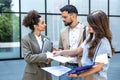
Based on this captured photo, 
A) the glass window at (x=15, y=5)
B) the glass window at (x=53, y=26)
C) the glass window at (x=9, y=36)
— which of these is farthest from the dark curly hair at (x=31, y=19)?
the glass window at (x=53, y=26)

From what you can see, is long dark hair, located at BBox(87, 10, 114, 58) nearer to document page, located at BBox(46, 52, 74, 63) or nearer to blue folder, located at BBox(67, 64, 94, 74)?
blue folder, located at BBox(67, 64, 94, 74)

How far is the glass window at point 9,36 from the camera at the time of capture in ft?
45.8

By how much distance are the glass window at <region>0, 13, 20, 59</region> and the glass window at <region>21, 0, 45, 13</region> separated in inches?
21.4

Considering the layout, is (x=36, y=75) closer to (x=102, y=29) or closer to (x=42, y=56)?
(x=42, y=56)

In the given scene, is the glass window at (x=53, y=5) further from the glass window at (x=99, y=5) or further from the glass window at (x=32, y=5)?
the glass window at (x=99, y=5)

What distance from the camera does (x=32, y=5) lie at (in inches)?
570

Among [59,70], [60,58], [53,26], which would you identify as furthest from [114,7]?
[59,70]

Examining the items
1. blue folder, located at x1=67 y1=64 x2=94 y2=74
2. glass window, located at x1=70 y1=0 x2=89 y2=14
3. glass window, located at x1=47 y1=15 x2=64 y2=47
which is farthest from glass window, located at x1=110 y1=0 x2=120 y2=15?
blue folder, located at x1=67 y1=64 x2=94 y2=74

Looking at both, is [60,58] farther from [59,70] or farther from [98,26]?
[98,26]

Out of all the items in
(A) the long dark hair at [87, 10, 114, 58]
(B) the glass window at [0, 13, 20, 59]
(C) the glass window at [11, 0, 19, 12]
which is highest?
(C) the glass window at [11, 0, 19, 12]

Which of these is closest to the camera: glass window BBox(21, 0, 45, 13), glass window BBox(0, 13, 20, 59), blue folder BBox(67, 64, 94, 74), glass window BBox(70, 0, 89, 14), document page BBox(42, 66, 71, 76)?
blue folder BBox(67, 64, 94, 74)

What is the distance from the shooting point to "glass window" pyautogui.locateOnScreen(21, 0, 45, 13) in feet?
46.9

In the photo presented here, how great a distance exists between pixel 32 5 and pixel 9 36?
6.12ft

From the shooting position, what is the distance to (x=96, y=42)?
2924mm
